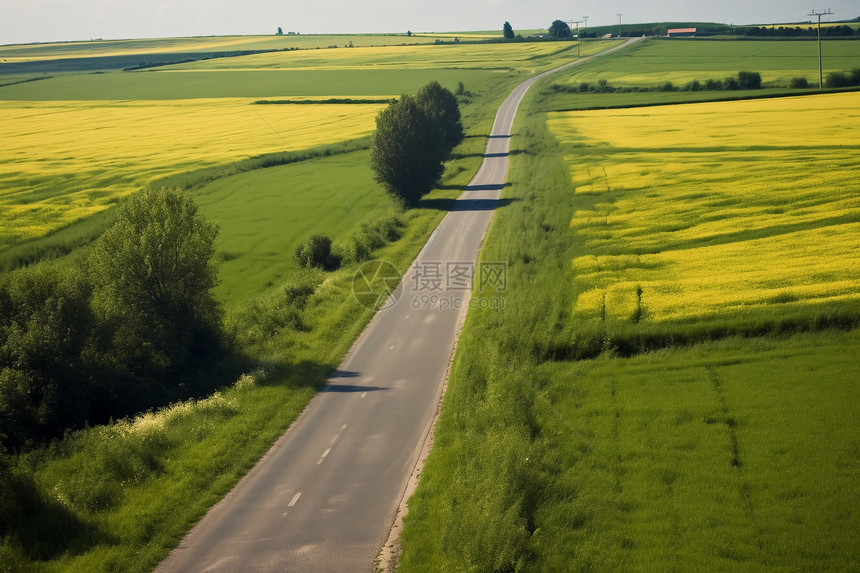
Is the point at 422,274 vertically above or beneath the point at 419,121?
beneath

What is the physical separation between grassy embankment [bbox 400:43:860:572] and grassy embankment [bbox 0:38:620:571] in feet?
22.0

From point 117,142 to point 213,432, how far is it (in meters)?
80.6

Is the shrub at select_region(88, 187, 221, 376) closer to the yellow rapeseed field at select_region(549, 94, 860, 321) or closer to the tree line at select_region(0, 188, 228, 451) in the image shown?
the tree line at select_region(0, 188, 228, 451)

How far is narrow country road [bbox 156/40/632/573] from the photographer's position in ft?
61.7

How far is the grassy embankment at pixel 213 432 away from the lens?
1952 centimetres

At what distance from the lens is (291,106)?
124m

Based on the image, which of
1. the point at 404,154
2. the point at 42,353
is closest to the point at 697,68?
the point at 404,154

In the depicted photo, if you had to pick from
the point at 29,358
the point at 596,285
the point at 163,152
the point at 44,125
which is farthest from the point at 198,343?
the point at 44,125

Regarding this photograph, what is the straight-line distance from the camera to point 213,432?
2558 centimetres

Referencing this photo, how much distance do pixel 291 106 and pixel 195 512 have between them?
111 m

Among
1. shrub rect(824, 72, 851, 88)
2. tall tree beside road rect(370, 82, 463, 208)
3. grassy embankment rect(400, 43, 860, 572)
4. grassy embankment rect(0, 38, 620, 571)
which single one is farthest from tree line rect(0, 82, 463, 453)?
shrub rect(824, 72, 851, 88)

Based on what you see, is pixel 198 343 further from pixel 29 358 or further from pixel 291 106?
pixel 291 106

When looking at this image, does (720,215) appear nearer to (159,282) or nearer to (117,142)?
(159,282)

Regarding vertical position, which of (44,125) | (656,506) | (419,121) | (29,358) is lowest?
(656,506)
